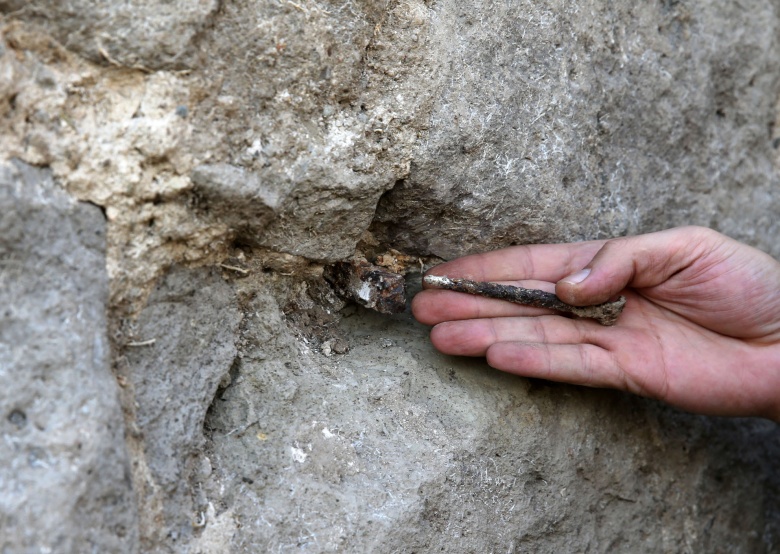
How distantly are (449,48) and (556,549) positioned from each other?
3.37ft

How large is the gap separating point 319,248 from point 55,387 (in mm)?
523

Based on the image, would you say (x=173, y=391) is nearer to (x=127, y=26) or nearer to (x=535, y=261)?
(x=127, y=26)

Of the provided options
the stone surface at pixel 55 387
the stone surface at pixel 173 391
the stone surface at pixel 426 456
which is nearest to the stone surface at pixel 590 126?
the stone surface at pixel 426 456

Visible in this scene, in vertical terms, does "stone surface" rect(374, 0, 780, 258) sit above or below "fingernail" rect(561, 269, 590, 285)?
above

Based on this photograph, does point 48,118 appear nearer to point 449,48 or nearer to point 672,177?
point 449,48

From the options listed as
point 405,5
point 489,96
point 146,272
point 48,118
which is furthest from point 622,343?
point 48,118

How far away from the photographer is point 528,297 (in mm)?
1479

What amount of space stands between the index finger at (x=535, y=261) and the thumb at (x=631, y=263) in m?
0.07

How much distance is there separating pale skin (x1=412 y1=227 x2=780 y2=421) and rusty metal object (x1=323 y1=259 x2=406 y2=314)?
0.05 metres

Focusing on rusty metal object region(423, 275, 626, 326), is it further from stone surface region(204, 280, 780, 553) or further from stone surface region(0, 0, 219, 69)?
stone surface region(0, 0, 219, 69)

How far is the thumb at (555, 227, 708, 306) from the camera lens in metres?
1.43

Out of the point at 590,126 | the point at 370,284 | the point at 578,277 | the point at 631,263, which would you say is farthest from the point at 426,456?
the point at 590,126


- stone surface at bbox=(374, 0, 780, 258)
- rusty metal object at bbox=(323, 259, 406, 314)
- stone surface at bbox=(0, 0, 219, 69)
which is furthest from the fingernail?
stone surface at bbox=(0, 0, 219, 69)

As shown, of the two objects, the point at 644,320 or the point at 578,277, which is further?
the point at 644,320
